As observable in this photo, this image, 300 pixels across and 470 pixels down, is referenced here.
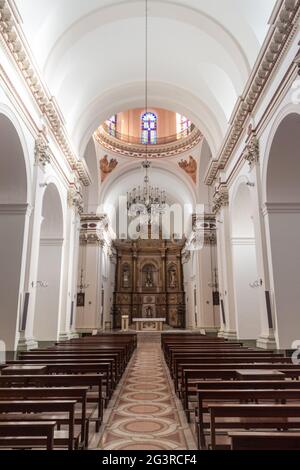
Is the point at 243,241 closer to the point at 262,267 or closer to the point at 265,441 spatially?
the point at 262,267

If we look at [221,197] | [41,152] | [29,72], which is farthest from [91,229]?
[29,72]

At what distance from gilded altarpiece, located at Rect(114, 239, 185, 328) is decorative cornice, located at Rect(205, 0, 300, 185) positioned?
15.2 metres

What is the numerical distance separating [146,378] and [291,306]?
3.30 m

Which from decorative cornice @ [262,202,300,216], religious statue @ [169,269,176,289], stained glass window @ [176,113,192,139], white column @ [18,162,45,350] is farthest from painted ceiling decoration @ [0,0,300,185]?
religious statue @ [169,269,176,289]

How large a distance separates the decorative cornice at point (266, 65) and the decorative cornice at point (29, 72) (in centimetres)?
458

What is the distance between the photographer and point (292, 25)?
19.1 feet

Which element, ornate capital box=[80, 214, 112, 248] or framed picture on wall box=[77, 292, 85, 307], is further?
ornate capital box=[80, 214, 112, 248]

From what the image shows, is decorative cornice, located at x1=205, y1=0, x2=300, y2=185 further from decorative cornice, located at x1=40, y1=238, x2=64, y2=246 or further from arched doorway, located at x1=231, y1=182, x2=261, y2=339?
decorative cornice, located at x1=40, y1=238, x2=64, y2=246

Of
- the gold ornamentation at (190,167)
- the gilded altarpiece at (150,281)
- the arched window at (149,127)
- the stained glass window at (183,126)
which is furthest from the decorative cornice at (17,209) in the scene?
the gilded altarpiece at (150,281)

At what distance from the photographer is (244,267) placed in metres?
10.5

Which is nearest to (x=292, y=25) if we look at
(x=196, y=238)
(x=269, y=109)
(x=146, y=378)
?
(x=269, y=109)

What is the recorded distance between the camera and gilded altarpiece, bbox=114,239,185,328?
24297 mm

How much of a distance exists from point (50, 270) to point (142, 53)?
722 centimetres

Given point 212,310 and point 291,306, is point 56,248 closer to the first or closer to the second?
point 291,306
